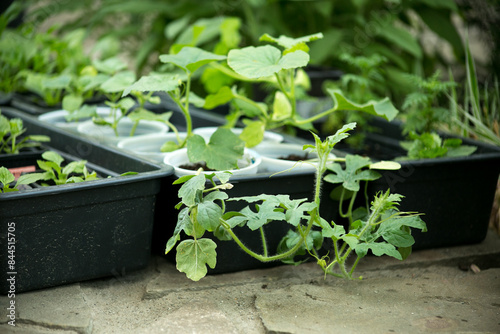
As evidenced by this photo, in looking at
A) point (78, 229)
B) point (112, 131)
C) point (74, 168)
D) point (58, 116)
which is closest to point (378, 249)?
point (78, 229)

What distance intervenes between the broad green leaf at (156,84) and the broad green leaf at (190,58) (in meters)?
0.05

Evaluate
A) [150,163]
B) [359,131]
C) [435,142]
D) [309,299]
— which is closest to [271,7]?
[359,131]

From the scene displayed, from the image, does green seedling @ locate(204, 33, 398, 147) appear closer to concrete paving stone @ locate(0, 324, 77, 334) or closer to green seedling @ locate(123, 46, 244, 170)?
green seedling @ locate(123, 46, 244, 170)

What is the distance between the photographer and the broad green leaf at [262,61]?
1483 mm

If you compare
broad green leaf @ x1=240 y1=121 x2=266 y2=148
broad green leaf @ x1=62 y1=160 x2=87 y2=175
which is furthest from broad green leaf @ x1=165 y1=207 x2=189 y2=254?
broad green leaf @ x1=240 y1=121 x2=266 y2=148

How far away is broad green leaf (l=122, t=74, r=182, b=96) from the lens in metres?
1.50

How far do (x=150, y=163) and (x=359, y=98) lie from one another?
1.02 metres

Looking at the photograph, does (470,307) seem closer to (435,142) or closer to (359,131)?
(435,142)

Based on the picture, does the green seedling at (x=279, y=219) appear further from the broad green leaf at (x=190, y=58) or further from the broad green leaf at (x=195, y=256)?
the broad green leaf at (x=190, y=58)

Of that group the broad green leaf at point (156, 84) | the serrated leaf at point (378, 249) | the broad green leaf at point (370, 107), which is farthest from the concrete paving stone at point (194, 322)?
the broad green leaf at point (370, 107)

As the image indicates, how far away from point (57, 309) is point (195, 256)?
341 millimetres

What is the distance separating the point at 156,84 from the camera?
5.01ft

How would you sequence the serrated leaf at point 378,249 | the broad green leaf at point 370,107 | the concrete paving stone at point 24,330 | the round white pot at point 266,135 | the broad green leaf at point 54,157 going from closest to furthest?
the concrete paving stone at point 24,330 < the serrated leaf at point 378,249 < the broad green leaf at point 54,157 < the broad green leaf at point 370,107 < the round white pot at point 266,135

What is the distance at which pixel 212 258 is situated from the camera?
1.30 meters
